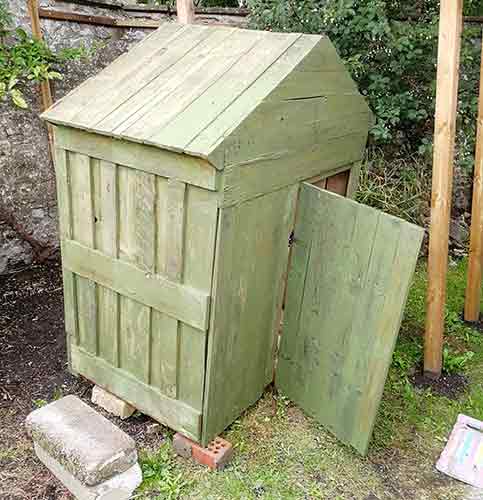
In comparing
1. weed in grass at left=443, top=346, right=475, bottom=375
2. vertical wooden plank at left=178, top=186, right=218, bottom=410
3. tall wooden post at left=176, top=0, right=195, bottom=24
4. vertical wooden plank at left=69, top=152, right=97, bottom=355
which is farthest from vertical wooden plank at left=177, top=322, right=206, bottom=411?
tall wooden post at left=176, top=0, right=195, bottom=24

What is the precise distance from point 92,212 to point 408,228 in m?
1.57

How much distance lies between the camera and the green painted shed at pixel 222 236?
2213mm

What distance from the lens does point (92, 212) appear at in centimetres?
262

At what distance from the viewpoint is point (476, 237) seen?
3.82 m

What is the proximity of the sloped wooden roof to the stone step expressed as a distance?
1411 millimetres

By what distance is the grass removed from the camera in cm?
252

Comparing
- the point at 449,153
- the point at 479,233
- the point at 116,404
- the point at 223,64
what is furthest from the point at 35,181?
the point at 479,233

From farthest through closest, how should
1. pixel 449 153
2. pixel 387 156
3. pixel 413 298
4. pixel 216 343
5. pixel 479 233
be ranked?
pixel 387 156, pixel 413 298, pixel 479 233, pixel 449 153, pixel 216 343

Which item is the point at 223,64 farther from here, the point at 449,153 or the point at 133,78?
the point at 449,153

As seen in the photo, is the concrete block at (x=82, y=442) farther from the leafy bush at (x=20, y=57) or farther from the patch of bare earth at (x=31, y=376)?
the leafy bush at (x=20, y=57)

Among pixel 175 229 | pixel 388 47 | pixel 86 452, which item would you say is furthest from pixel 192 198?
pixel 388 47

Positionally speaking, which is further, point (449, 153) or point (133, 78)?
point (449, 153)

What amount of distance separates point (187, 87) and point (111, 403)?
1.85 m

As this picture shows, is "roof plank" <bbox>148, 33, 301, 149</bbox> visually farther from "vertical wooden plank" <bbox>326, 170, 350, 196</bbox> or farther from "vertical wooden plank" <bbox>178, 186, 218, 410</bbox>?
"vertical wooden plank" <bbox>326, 170, 350, 196</bbox>
